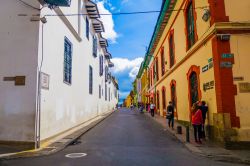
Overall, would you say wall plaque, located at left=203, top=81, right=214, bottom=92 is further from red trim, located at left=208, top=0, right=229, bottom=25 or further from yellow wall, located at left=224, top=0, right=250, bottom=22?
yellow wall, located at left=224, top=0, right=250, bottom=22

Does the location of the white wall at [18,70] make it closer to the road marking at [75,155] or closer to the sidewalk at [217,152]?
the road marking at [75,155]

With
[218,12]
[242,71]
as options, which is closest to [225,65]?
[242,71]

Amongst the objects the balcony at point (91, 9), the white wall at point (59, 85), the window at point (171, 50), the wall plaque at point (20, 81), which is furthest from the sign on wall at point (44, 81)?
the balcony at point (91, 9)

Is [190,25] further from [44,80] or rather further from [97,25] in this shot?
[97,25]

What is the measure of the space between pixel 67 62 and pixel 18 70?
496cm

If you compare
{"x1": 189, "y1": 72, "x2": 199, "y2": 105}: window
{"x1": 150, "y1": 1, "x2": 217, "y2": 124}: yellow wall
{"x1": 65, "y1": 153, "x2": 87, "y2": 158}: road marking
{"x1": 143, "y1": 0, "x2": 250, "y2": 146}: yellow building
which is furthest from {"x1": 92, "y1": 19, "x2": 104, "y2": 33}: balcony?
{"x1": 65, "y1": 153, "x2": 87, "y2": 158}: road marking

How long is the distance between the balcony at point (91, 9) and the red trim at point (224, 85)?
46.5 feet

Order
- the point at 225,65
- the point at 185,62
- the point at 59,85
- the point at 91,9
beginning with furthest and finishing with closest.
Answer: the point at 91,9, the point at 185,62, the point at 59,85, the point at 225,65

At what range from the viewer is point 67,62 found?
48.4 feet

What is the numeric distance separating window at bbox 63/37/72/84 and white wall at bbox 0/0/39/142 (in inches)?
159

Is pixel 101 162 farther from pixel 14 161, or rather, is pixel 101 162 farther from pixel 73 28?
pixel 73 28

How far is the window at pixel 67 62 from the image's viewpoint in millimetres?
14242

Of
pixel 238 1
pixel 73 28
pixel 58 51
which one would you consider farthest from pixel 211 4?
pixel 73 28

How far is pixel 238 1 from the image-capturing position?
1038 cm
